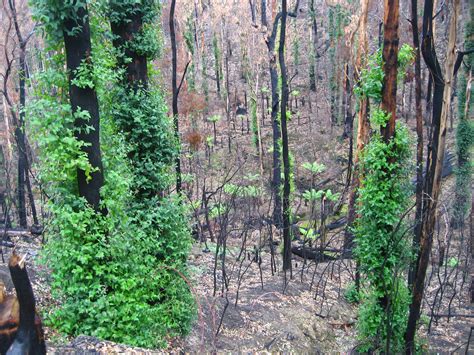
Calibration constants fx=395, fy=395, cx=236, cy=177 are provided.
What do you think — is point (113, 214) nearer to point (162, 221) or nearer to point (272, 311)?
point (162, 221)

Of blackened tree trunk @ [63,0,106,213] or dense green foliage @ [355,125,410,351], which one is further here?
dense green foliage @ [355,125,410,351]

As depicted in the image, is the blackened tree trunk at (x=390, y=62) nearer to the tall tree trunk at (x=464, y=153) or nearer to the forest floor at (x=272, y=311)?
the forest floor at (x=272, y=311)

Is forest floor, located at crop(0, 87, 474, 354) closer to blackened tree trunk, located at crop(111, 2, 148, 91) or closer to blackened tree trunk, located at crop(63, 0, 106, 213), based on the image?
blackened tree trunk, located at crop(63, 0, 106, 213)

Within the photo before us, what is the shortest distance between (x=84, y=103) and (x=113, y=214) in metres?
1.97

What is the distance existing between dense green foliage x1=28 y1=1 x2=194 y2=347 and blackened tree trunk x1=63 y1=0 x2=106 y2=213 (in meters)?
0.13

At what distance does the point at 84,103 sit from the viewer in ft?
21.5

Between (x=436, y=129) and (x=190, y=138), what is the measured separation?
22562mm

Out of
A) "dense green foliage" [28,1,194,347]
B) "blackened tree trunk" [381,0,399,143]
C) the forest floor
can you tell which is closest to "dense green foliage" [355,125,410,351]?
"blackened tree trunk" [381,0,399,143]

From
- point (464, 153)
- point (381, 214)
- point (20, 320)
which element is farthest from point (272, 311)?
point (464, 153)

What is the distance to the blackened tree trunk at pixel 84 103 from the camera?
6250 millimetres

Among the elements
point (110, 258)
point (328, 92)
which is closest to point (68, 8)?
point (110, 258)

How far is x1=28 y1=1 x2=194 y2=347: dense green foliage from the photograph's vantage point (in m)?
6.40

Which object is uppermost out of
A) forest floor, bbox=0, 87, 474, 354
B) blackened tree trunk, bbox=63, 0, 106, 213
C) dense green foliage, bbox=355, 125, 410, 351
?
blackened tree trunk, bbox=63, 0, 106, 213

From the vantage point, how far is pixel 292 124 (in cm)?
3431
